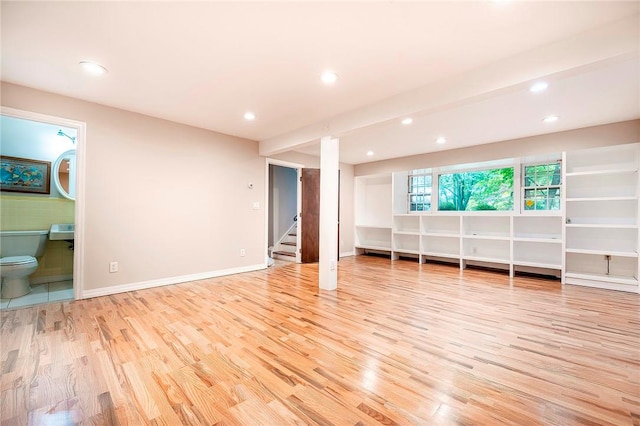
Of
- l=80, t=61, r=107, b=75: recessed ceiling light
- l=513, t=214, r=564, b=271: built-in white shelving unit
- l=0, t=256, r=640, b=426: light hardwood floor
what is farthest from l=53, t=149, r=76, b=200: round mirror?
l=513, t=214, r=564, b=271: built-in white shelving unit

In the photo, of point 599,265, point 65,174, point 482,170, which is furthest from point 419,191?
point 65,174

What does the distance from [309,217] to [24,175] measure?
4.66m

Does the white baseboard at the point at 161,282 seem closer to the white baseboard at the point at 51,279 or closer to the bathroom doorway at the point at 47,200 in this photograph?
the bathroom doorway at the point at 47,200

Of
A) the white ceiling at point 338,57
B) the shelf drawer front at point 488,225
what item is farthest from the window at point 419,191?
the white ceiling at point 338,57

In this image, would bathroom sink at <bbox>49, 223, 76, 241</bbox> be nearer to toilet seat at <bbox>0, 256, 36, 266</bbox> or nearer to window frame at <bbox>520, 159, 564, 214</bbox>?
toilet seat at <bbox>0, 256, 36, 266</bbox>

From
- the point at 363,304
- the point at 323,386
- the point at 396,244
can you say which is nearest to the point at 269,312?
the point at 363,304

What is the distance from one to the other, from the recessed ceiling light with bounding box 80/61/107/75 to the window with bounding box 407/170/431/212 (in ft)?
18.6

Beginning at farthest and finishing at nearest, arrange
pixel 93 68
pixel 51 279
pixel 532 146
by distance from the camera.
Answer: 1. pixel 532 146
2. pixel 51 279
3. pixel 93 68

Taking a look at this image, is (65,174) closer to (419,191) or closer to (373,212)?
(373,212)

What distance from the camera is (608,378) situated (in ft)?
5.76

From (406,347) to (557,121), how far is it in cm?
395

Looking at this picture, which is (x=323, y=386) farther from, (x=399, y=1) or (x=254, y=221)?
(x=254, y=221)

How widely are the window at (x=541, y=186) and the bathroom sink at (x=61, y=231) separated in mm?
7546

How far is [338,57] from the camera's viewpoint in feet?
7.64
